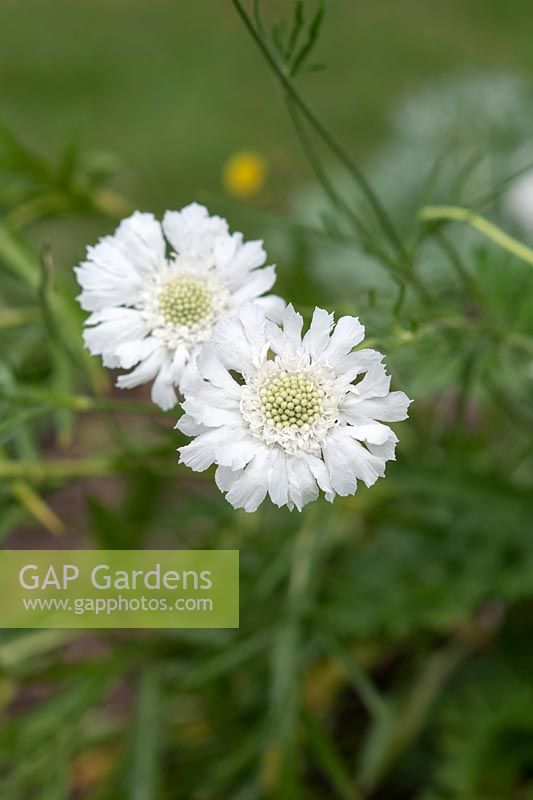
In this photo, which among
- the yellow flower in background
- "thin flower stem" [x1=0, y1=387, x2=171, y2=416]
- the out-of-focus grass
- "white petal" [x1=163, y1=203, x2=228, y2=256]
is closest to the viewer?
"white petal" [x1=163, y1=203, x2=228, y2=256]

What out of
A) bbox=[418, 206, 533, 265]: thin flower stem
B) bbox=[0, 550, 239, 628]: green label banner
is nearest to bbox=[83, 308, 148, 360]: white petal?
bbox=[418, 206, 533, 265]: thin flower stem

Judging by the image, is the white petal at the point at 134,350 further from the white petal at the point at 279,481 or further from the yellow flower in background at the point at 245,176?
the yellow flower in background at the point at 245,176

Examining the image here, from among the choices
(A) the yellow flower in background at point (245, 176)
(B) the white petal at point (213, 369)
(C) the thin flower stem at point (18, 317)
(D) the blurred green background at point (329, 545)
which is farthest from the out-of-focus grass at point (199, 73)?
(B) the white petal at point (213, 369)

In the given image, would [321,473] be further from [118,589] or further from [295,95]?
[118,589]

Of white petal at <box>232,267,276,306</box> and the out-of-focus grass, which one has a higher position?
the out-of-focus grass

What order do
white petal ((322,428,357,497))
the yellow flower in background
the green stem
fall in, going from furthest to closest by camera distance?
the yellow flower in background < the green stem < white petal ((322,428,357,497))

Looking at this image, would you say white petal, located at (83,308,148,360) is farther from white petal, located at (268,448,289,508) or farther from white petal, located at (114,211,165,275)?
white petal, located at (268,448,289,508)

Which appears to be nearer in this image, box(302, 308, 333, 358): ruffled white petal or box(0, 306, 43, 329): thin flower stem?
box(302, 308, 333, 358): ruffled white petal
